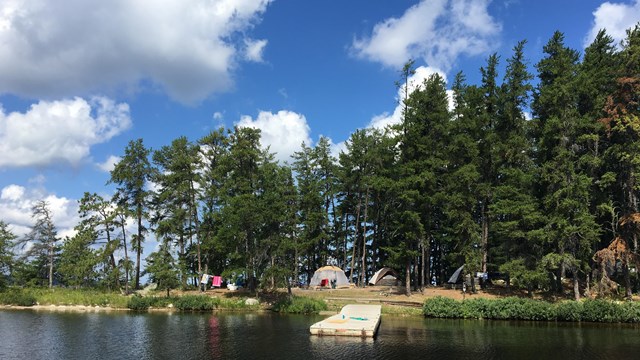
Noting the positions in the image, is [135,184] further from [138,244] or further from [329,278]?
[329,278]

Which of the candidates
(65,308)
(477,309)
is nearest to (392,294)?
(477,309)

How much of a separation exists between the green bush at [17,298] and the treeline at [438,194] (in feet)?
15.6

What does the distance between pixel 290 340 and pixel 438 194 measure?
22.5m

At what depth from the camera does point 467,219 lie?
4256cm

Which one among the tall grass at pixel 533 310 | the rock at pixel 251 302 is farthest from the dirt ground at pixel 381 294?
the tall grass at pixel 533 310

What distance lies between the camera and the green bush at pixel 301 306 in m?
40.9

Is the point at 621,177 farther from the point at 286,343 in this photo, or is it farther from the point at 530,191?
the point at 286,343

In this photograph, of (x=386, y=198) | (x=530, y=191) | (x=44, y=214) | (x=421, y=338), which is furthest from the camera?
(x=44, y=214)

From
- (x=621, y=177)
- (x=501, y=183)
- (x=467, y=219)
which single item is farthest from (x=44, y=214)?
(x=621, y=177)

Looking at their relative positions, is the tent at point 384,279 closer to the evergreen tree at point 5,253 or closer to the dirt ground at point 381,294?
the dirt ground at point 381,294

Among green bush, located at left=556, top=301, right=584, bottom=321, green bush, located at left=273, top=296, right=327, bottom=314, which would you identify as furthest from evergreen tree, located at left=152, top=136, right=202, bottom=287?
green bush, located at left=556, top=301, right=584, bottom=321

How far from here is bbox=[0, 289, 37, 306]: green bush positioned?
1858 inches

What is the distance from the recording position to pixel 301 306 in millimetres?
41281

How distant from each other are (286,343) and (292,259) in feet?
111
